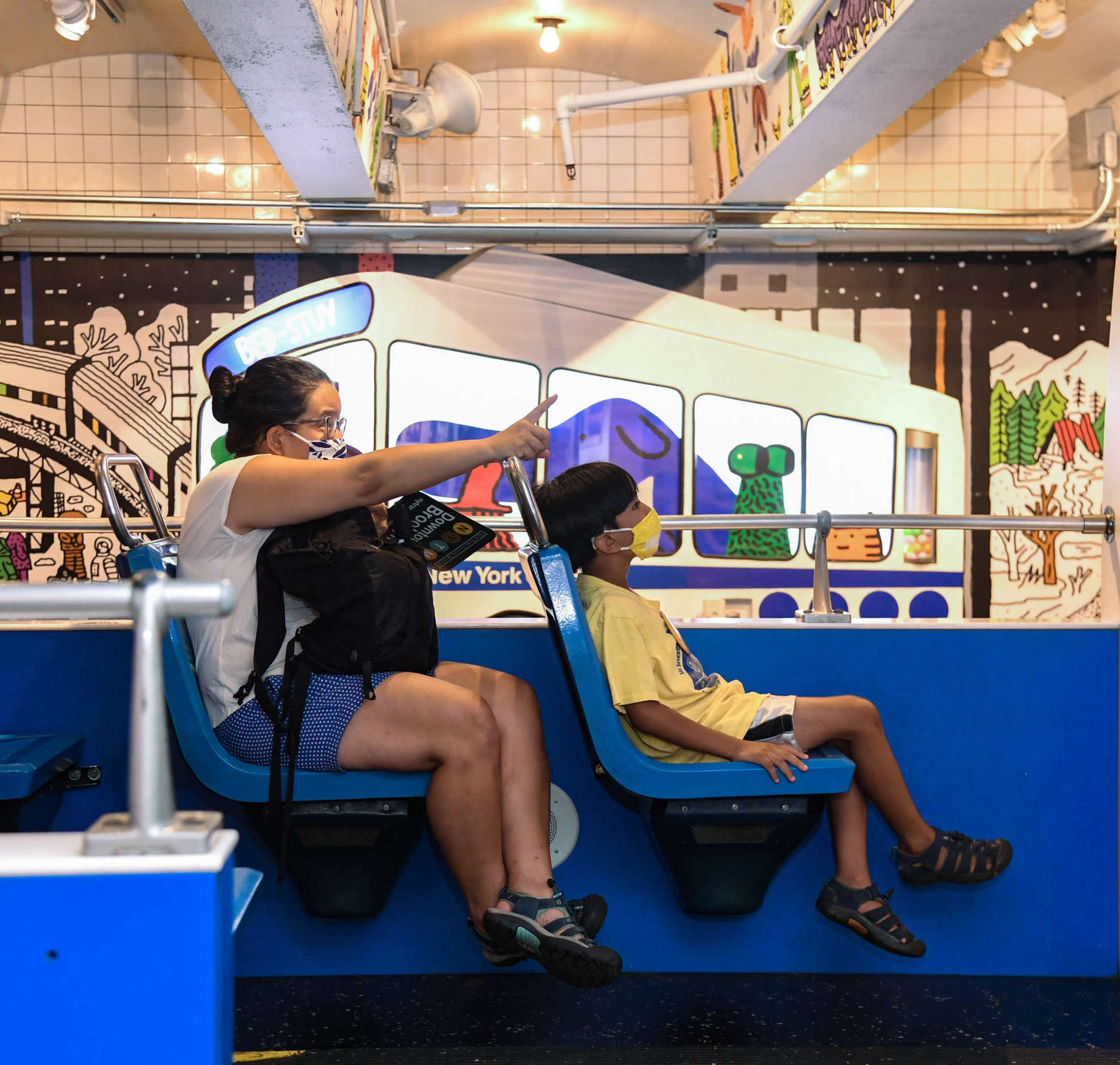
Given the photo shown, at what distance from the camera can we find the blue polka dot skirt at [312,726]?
1.81 m

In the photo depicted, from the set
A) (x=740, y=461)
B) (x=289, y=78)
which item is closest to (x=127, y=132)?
(x=289, y=78)

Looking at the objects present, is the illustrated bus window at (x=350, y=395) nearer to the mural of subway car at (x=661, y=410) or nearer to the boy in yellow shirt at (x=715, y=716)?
the mural of subway car at (x=661, y=410)

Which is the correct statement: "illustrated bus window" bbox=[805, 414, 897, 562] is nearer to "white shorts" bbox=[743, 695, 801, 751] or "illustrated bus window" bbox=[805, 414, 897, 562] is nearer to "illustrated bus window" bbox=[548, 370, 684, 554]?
"illustrated bus window" bbox=[548, 370, 684, 554]

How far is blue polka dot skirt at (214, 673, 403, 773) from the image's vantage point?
1.81m

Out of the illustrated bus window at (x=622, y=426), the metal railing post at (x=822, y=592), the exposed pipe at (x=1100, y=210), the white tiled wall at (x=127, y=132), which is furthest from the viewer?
the illustrated bus window at (x=622, y=426)

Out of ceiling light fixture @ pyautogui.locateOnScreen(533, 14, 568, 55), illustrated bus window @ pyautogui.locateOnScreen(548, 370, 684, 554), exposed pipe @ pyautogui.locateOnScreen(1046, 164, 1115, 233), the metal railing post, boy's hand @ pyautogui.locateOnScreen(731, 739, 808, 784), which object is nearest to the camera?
boy's hand @ pyautogui.locateOnScreen(731, 739, 808, 784)

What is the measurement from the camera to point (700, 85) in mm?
4168

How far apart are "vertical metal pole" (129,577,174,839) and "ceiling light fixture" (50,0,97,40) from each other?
153 inches

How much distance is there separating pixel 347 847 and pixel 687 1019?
2.46ft

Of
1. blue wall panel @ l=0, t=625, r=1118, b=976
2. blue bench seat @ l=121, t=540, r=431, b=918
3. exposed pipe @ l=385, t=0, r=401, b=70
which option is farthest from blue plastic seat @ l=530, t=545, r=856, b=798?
exposed pipe @ l=385, t=0, r=401, b=70

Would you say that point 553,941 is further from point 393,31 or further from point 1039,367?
point 1039,367

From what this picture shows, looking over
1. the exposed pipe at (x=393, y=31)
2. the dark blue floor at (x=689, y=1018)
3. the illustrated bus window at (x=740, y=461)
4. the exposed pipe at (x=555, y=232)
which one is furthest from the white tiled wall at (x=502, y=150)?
the dark blue floor at (x=689, y=1018)

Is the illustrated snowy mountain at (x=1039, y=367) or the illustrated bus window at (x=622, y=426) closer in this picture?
the illustrated bus window at (x=622, y=426)

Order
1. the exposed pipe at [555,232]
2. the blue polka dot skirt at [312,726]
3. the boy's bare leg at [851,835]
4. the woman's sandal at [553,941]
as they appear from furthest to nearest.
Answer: the exposed pipe at [555,232] → the boy's bare leg at [851,835] → the blue polka dot skirt at [312,726] → the woman's sandal at [553,941]
